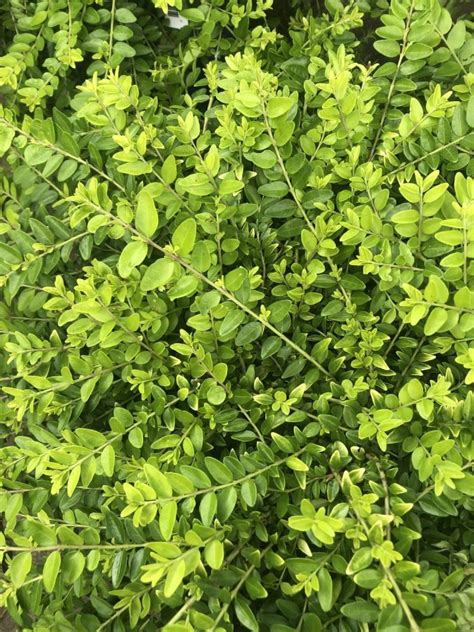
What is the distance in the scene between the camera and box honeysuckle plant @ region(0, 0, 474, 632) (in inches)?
27.4

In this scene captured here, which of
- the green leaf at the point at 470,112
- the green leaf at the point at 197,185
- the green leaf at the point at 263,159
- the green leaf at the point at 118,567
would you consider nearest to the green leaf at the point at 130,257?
the green leaf at the point at 197,185

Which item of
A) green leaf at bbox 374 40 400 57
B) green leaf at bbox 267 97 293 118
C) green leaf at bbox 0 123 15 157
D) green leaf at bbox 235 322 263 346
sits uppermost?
green leaf at bbox 374 40 400 57

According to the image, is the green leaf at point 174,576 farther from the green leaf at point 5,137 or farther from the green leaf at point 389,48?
the green leaf at point 389,48

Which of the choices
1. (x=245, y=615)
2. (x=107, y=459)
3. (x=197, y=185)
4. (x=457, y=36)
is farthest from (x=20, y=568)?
(x=457, y=36)

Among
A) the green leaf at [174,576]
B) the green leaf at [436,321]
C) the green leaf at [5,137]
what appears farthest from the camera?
the green leaf at [5,137]

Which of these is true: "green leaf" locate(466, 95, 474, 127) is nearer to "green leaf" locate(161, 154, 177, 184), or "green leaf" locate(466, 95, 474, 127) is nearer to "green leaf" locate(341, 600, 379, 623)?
"green leaf" locate(161, 154, 177, 184)

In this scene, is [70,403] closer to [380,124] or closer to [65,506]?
[65,506]

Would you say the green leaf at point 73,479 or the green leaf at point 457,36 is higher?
the green leaf at point 457,36

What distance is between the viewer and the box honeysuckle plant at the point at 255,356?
2.28 feet

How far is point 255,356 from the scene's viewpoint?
94cm

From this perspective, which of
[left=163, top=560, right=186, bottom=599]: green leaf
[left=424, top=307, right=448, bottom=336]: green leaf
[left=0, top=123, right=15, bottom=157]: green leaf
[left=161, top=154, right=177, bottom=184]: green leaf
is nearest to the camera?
[left=163, top=560, right=186, bottom=599]: green leaf

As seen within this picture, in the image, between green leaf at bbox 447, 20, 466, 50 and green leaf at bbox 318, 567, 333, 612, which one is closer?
green leaf at bbox 318, 567, 333, 612

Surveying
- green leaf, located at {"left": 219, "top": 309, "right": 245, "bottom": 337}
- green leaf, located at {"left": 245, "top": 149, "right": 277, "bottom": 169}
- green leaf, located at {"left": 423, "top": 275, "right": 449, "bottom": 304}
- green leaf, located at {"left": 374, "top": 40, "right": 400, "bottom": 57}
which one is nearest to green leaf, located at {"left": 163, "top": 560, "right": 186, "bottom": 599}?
green leaf, located at {"left": 219, "top": 309, "right": 245, "bottom": 337}

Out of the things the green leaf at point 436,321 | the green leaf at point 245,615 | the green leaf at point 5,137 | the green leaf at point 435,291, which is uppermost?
the green leaf at point 5,137
